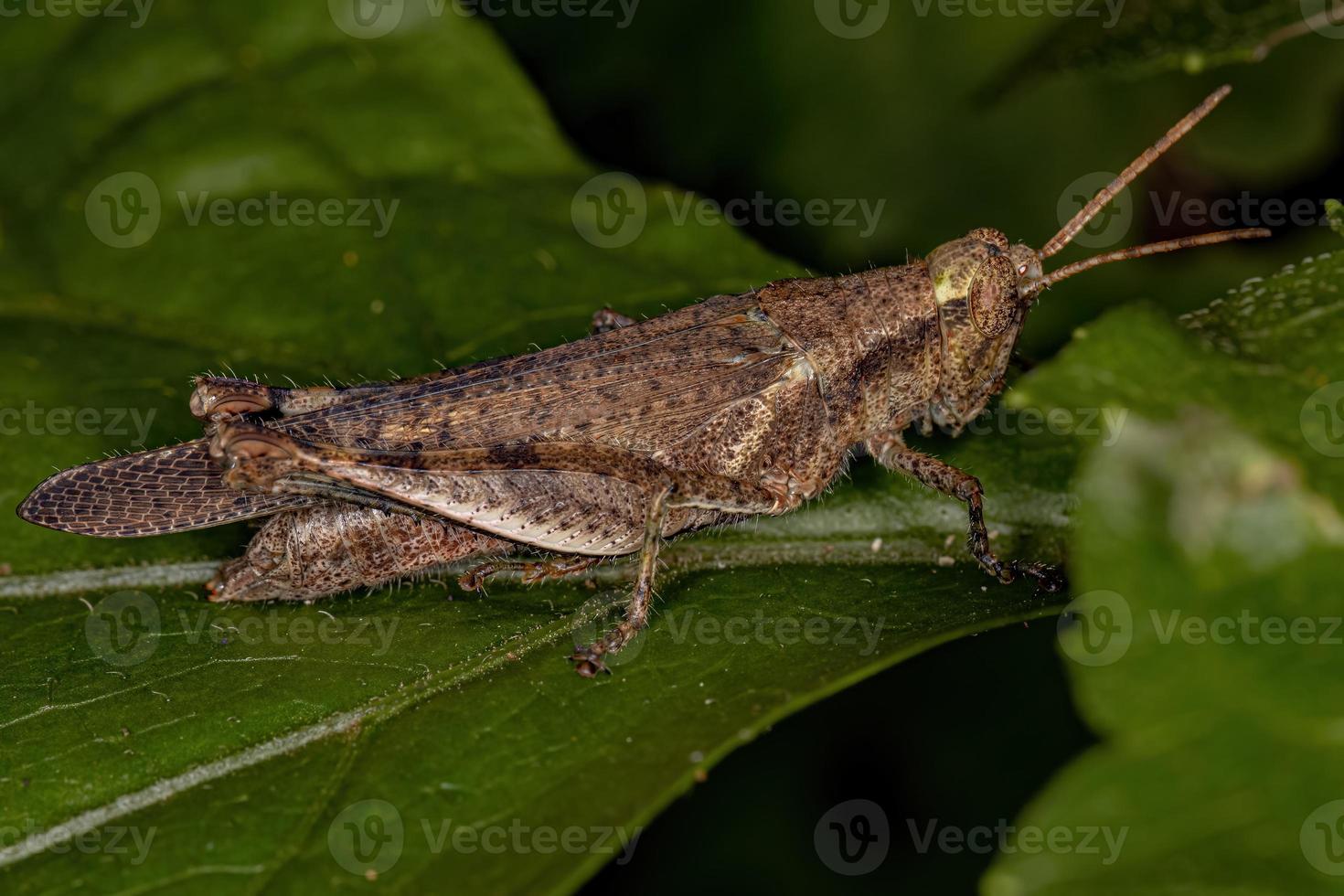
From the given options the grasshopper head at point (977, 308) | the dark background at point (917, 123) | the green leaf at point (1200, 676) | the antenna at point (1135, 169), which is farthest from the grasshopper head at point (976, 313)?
the green leaf at point (1200, 676)

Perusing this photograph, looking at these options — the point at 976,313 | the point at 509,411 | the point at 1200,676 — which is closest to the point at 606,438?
the point at 509,411

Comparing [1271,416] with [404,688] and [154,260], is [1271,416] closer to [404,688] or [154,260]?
[404,688]

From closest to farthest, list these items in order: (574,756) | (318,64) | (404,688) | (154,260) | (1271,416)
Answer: (1271,416) → (574,756) → (404,688) → (154,260) → (318,64)

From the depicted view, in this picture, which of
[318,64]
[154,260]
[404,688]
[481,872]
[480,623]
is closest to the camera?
[481,872]

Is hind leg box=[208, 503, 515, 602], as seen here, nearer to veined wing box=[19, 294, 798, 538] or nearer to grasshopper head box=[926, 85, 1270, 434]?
veined wing box=[19, 294, 798, 538]

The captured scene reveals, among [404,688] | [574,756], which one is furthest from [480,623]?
[574,756]

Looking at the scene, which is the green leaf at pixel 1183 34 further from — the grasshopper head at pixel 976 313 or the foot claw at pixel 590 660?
the foot claw at pixel 590 660

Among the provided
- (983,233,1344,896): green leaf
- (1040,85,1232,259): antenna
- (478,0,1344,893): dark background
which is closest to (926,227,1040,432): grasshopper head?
(1040,85,1232,259): antenna
